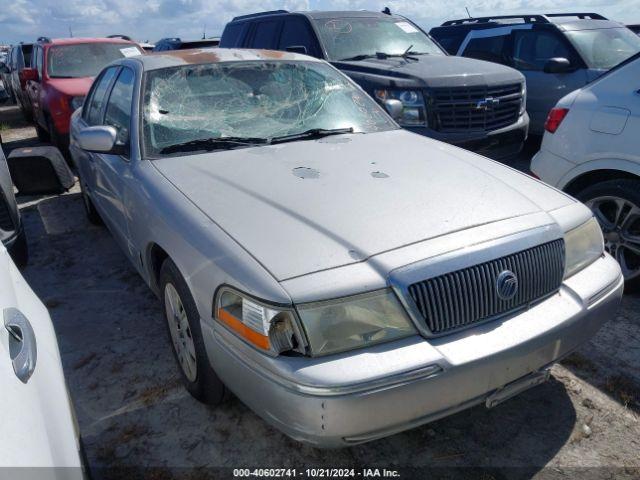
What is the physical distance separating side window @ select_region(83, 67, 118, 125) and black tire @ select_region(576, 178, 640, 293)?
3670 millimetres

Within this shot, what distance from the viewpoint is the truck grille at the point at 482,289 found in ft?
6.33

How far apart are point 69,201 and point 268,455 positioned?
485 centimetres

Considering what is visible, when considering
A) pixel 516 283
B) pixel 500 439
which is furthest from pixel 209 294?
pixel 500 439

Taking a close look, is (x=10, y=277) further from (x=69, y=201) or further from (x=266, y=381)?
(x=69, y=201)

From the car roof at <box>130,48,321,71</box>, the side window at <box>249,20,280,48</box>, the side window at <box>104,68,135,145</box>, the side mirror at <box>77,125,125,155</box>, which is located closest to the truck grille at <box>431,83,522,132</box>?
the car roof at <box>130,48,321,71</box>

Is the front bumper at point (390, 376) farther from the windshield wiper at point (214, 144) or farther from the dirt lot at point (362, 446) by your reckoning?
the windshield wiper at point (214, 144)

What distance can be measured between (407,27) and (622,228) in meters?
4.65

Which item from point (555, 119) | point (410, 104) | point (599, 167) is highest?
point (555, 119)

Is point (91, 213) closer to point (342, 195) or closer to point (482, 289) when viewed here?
point (342, 195)

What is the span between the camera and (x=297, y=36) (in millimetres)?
6633

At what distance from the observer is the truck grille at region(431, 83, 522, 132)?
5484 millimetres

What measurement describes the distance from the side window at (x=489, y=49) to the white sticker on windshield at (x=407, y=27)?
1.22 metres

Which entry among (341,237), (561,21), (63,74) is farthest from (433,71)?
(63,74)

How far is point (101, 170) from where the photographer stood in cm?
365
